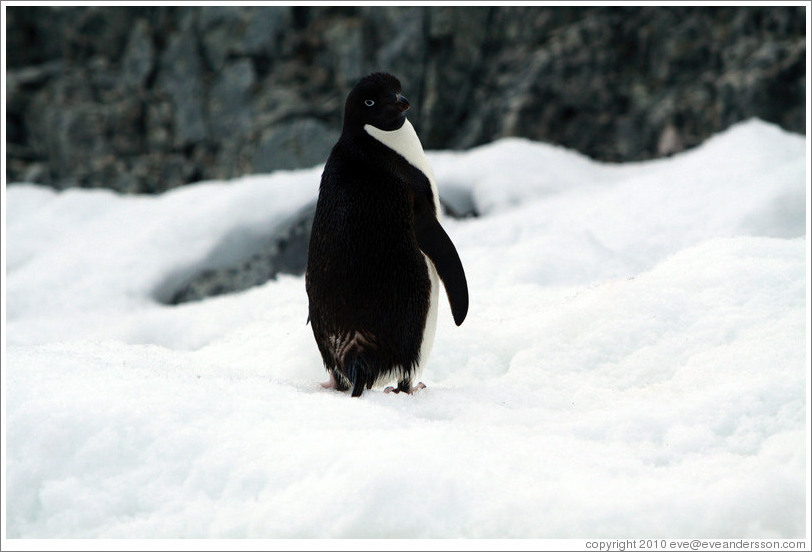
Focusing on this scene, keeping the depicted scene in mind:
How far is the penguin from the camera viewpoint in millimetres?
2102

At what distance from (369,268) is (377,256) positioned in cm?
4

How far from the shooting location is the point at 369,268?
209 cm

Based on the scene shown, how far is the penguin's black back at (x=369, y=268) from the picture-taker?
82.7 inches

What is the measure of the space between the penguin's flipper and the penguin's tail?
30 cm

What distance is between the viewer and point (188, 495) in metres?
1.39

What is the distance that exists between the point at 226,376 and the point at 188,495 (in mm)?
595

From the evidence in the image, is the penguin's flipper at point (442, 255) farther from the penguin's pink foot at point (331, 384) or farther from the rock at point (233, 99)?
the rock at point (233, 99)

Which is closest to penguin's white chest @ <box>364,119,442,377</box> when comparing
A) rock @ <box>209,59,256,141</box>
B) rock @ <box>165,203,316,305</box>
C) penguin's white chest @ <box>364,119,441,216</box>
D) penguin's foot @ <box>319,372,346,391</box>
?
penguin's white chest @ <box>364,119,441,216</box>

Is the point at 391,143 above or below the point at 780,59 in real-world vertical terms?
below

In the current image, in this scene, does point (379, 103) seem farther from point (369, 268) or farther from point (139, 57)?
point (139, 57)

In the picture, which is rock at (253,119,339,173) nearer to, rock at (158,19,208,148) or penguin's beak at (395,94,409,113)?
rock at (158,19,208,148)

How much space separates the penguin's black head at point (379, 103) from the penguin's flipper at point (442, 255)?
10.1 inches

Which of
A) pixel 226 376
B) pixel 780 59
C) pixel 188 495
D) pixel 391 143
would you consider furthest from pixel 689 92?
pixel 188 495

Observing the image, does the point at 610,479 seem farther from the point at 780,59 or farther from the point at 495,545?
the point at 780,59
